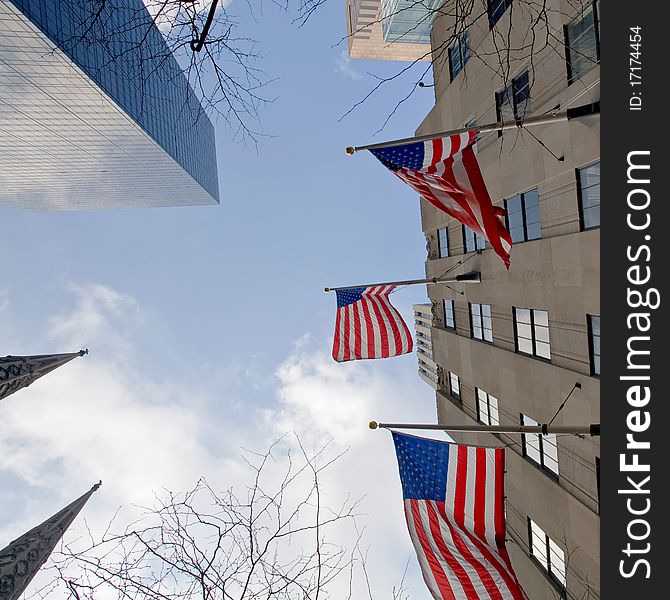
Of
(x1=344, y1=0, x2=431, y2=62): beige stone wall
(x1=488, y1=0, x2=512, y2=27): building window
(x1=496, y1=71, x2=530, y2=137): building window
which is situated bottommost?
(x1=496, y1=71, x2=530, y2=137): building window

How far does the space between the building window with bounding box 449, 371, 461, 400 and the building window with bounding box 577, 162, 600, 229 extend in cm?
1290

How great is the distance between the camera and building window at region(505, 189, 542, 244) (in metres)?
15.0

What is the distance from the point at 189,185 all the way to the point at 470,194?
302ft

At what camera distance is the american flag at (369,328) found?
18.6m

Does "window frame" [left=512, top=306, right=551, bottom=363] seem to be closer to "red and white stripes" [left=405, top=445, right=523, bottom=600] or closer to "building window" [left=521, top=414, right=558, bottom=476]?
"building window" [left=521, top=414, right=558, bottom=476]

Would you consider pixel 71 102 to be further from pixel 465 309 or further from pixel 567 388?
pixel 567 388

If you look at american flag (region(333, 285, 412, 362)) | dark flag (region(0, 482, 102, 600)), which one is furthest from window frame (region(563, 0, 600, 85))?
dark flag (region(0, 482, 102, 600))

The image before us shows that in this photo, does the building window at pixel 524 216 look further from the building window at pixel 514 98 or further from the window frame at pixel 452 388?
the window frame at pixel 452 388

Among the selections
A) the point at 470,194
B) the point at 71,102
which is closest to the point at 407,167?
the point at 470,194

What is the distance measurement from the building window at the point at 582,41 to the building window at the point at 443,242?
11809mm

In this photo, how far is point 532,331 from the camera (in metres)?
15.7

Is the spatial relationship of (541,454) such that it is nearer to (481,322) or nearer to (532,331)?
(532,331)

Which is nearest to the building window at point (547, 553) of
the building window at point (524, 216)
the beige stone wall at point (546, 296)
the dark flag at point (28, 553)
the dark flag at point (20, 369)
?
the beige stone wall at point (546, 296)

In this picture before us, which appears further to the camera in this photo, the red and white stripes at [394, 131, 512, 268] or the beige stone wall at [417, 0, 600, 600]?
the beige stone wall at [417, 0, 600, 600]
